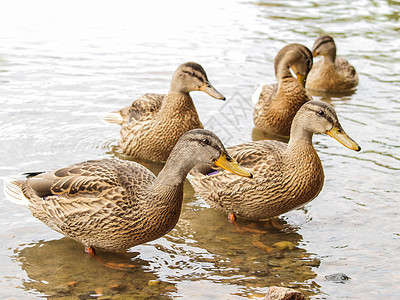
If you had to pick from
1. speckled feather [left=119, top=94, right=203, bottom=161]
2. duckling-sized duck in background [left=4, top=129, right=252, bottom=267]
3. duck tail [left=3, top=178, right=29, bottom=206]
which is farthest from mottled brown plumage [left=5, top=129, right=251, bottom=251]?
speckled feather [left=119, top=94, right=203, bottom=161]

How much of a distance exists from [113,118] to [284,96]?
2176 millimetres

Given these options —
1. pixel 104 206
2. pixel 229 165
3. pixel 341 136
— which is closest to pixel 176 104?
pixel 341 136

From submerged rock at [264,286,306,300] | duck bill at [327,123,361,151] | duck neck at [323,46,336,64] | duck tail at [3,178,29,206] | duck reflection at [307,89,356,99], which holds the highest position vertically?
duck neck at [323,46,336,64]

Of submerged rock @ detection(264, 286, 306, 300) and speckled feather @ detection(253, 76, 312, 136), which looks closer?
submerged rock @ detection(264, 286, 306, 300)

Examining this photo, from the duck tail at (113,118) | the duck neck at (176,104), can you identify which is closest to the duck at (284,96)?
the duck neck at (176,104)

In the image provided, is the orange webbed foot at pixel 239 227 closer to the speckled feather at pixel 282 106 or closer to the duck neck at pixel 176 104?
the duck neck at pixel 176 104

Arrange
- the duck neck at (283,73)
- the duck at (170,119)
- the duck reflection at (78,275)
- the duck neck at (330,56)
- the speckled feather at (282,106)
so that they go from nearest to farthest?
the duck reflection at (78,275) → the duck at (170,119) → the speckled feather at (282,106) → the duck neck at (283,73) → the duck neck at (330,56)

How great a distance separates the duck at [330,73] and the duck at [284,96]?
1.84 meters

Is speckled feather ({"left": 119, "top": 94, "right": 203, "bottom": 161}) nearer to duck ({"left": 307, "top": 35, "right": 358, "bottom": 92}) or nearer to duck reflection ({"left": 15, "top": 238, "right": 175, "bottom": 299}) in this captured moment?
duck reflection ({"left": 15, "top": 238, "right": 175, "bottom": 299})

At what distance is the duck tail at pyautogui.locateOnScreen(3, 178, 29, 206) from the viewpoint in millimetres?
5562

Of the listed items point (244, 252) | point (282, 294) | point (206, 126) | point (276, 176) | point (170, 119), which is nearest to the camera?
point (282, 294)

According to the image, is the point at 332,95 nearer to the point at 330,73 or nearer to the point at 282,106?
the point at 330,73

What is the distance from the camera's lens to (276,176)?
19.1ft

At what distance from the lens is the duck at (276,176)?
229 inches
